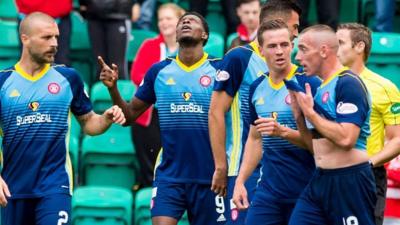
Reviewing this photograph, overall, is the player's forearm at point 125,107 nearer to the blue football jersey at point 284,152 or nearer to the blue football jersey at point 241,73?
the blue football jersey at point 241,73

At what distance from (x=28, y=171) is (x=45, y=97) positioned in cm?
62

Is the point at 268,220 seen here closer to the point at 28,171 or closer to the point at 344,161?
the point at 344,161

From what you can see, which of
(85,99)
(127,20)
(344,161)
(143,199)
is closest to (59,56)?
(127,20)

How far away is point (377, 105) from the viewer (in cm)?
1096

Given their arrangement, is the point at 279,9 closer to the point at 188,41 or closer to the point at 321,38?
the point at 188,41

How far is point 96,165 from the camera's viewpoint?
14.7 meters

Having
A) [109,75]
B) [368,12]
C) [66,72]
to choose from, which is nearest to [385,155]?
[109,75]

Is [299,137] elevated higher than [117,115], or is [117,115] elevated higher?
[117,115]

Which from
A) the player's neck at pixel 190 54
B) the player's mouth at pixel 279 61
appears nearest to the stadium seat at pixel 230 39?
the player's neck at pixel 190 54

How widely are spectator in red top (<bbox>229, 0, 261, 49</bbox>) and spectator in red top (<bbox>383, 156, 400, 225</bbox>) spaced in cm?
299

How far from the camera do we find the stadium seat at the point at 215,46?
14.8 metres

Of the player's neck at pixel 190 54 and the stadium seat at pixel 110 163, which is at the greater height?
the player's neck at pixel 190 54

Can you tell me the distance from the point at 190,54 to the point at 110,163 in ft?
12.1

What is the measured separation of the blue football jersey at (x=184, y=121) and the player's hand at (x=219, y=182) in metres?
0.39
